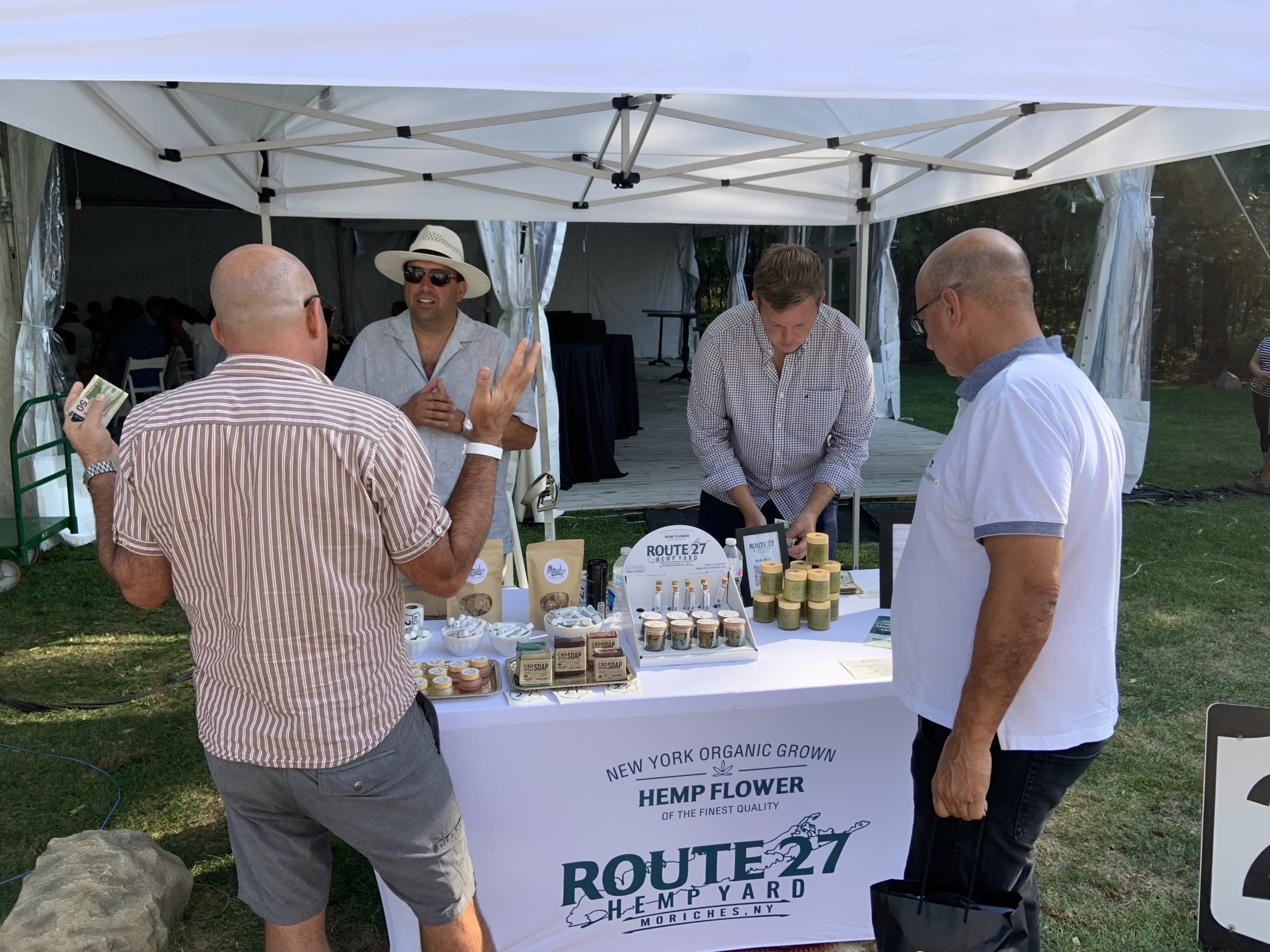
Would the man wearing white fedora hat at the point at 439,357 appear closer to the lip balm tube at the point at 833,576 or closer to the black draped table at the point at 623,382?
the lip balm tube at the point at 833,576

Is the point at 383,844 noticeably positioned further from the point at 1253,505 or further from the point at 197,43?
the point at 1253,505

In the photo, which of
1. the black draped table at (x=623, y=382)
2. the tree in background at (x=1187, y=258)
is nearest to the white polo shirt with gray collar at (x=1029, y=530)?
the black draped table at (x=623, y=382)

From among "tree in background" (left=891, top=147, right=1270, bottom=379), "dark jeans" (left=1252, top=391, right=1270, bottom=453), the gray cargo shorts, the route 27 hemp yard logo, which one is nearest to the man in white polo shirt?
the route 27 hemp yard logo

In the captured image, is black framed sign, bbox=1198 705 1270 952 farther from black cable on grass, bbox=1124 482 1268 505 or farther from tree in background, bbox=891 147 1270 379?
tree in background, bbox=891 147 1270 379

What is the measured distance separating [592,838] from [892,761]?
0.74m

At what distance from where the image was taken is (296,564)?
1400 mm

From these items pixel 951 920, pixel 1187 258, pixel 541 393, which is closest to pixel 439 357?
pixel 951 920

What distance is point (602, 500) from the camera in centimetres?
660

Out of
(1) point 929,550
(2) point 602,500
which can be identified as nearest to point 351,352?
(1) point 929,550

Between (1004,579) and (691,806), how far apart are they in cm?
104

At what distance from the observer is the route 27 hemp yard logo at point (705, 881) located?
83.0 inches

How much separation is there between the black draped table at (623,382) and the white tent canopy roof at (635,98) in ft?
14.9

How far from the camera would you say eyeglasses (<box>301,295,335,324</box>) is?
4.81 ft

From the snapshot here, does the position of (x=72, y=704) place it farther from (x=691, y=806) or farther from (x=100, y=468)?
(x=691, y=806)
